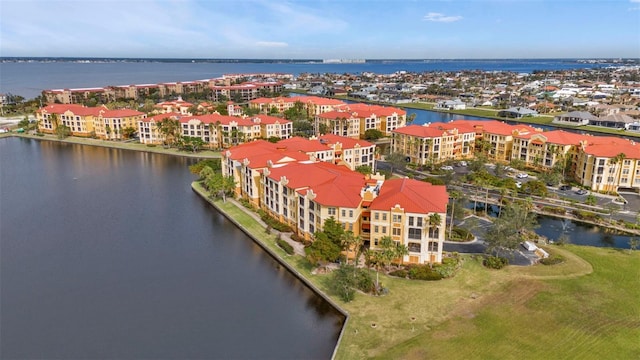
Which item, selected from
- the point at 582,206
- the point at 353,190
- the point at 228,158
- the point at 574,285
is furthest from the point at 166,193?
the point at 582,206

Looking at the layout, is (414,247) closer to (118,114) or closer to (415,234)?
(415,234)

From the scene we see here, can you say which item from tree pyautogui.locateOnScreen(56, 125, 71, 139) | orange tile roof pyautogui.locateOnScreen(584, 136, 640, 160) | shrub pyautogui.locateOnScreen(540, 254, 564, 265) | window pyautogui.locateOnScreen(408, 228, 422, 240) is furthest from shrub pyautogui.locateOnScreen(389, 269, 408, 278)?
tree pyautogui.locateOnScreen(56, 125, 71, 139)

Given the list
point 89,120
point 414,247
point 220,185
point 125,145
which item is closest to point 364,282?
point 414,247

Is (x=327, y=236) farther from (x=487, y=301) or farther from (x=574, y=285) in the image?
(x=574, y=285)

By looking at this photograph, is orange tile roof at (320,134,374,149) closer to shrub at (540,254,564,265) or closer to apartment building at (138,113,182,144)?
shrub at (540,254,564,265)

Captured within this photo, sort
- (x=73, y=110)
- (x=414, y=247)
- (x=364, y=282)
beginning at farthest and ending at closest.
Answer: (x=73, y=110), (x=414, y=247), (x=364, y=282)

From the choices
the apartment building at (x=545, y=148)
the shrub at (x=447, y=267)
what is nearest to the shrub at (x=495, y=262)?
the shrub at (x=447, y=267)
